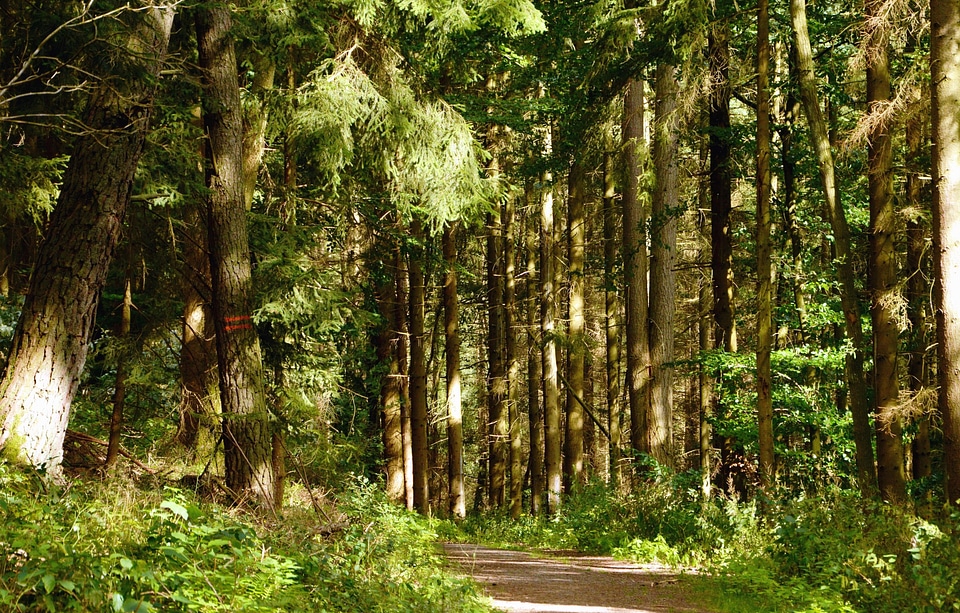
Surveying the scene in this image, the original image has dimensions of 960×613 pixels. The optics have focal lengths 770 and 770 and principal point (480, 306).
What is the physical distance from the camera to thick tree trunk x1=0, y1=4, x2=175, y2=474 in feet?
20.0

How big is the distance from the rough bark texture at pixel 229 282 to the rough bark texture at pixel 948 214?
22.7 ft

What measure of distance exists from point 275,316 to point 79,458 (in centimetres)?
327

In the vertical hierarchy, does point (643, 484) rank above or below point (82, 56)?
below

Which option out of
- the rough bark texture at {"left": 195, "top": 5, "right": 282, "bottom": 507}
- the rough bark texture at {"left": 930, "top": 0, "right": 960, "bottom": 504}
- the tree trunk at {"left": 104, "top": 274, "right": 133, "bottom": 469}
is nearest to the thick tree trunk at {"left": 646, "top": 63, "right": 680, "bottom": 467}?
the rough bark texture at {"left": 930, "top": 0, "right": 960, "bottom": 504}

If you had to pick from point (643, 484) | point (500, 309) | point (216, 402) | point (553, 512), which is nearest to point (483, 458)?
point (500, 309)

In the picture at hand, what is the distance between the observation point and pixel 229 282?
820cm

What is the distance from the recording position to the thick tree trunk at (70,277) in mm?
6109

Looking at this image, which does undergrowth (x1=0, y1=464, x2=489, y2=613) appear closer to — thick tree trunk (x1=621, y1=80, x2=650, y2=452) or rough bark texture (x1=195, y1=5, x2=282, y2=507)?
rough bark texture (x1=195, y1=5, x2=282, y2=507)

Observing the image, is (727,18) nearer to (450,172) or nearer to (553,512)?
(450,172)

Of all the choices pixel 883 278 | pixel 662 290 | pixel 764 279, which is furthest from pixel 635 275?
pixel 883 278

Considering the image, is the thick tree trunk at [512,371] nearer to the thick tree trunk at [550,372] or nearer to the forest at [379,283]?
the thick tree trunk at [550,372]

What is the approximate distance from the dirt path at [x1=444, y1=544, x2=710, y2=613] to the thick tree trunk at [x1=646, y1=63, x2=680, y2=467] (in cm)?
265

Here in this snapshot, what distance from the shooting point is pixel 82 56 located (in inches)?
257

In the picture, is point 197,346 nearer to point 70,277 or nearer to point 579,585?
point 70,277
